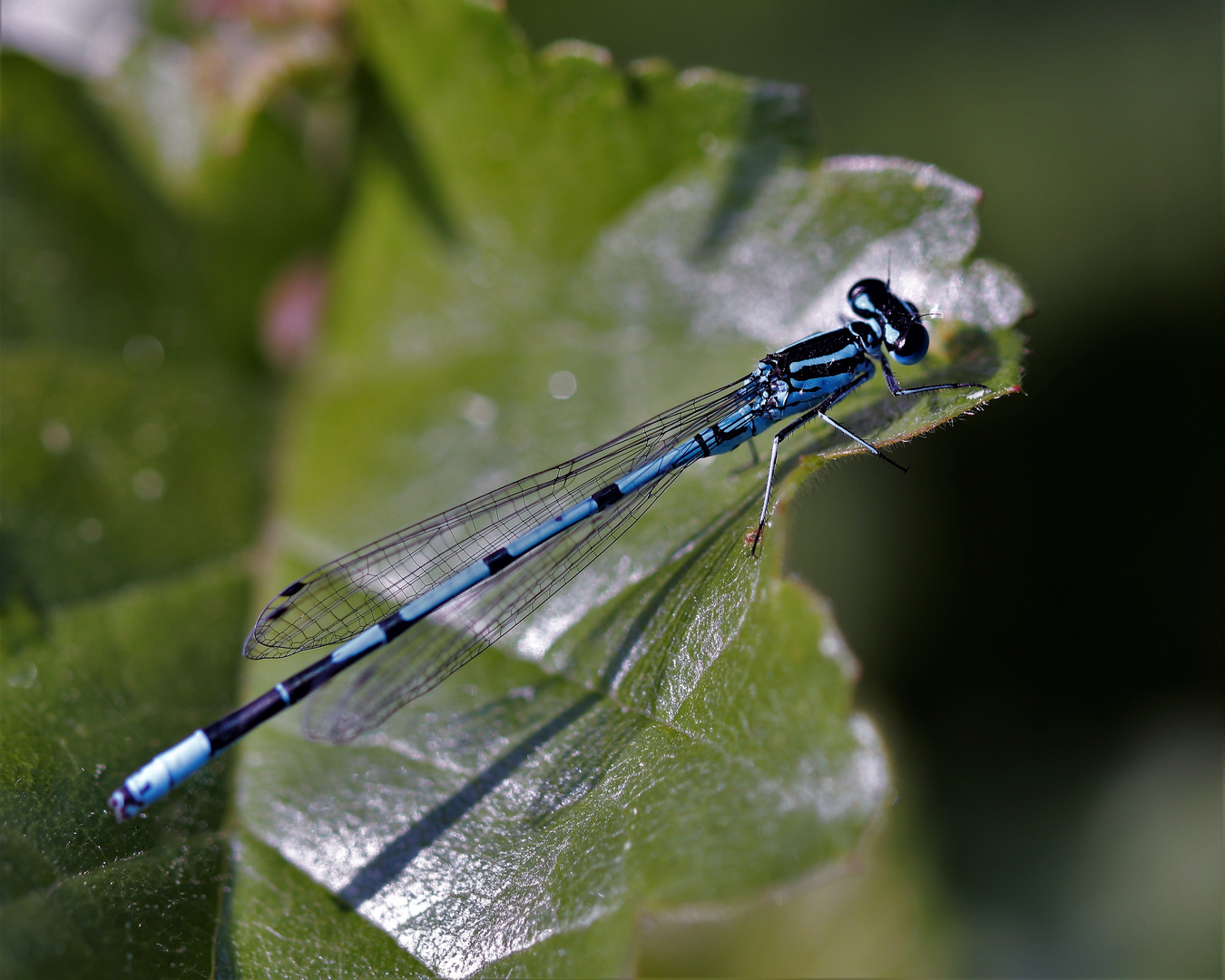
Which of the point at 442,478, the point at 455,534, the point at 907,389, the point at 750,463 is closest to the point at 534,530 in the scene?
the point at 455,534

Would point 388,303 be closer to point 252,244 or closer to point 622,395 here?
point 252,244

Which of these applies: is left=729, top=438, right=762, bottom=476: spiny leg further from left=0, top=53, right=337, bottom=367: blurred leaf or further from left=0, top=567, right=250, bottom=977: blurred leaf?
left=0, top=53, right=337, bottom=367: blurred leaf

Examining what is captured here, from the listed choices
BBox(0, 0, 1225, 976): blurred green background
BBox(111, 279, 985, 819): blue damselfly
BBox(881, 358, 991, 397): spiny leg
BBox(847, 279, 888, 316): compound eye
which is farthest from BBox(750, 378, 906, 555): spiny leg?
BBox(0, 0, 1225, 976): blurred green background

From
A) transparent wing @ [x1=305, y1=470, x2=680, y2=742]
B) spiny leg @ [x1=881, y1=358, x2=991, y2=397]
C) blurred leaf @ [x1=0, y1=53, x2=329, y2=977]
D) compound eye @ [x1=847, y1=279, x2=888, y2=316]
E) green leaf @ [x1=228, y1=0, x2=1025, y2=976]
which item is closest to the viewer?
green leaf @ [x1=228, y1=0, x2=1025, y2=976]

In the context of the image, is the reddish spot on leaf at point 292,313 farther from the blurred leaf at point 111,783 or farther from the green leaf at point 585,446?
the blurred leaf at point 111,783

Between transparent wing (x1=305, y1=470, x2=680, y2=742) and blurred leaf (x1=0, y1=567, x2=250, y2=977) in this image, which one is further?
transparent wing (x1=305, y1=470, x2=680, y2=742)

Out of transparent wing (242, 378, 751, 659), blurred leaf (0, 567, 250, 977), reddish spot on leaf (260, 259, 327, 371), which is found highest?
reddish spot on leaf (260, 259, 327, 371)

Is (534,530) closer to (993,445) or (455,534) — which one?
(455,534)
